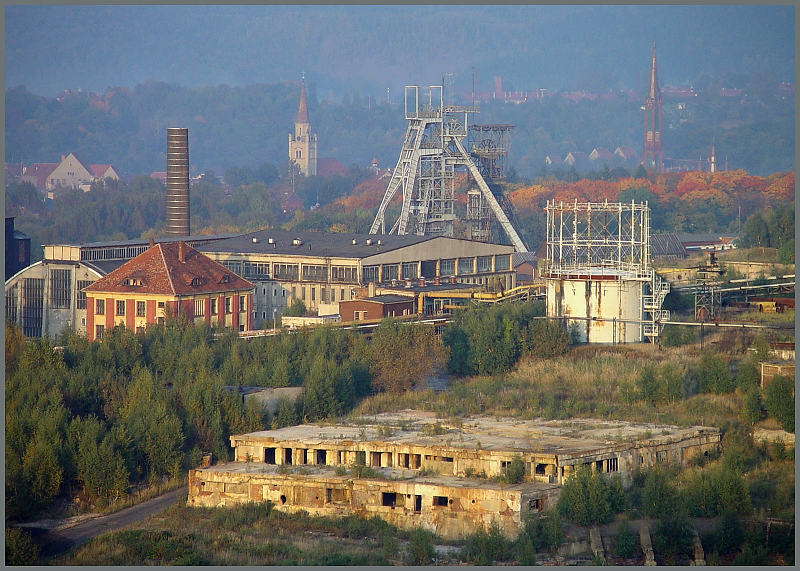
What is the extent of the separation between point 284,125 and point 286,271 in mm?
136527

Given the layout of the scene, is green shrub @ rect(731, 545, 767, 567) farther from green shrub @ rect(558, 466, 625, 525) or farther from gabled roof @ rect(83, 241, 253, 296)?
gabled roof @ rect(83, 241, 253, 296)

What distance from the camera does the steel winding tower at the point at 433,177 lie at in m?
63.3

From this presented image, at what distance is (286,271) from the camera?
48.0 m

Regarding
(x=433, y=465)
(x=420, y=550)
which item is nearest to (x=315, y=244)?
(x=433, y=465)

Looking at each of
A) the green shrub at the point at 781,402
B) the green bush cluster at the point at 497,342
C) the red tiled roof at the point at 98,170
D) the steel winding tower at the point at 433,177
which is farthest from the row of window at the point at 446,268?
the red tiled roof at the point at 98,170

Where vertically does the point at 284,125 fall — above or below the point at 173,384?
above

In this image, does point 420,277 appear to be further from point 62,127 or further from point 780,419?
point 62,127

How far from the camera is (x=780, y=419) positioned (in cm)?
2627

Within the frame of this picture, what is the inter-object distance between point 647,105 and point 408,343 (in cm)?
11938

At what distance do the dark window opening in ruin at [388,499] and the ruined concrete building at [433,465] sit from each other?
0.01m

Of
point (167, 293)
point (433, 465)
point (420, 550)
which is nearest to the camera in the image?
point (420, 550)

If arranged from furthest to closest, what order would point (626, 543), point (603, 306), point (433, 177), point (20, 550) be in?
point (433, 177), point (603, 306), point (20, 550), point (626, 543)

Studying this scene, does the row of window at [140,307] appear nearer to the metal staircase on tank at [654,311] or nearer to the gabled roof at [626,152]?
the metal staircase on tank at [654,311]

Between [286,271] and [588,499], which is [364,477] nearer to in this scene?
[588,499]
